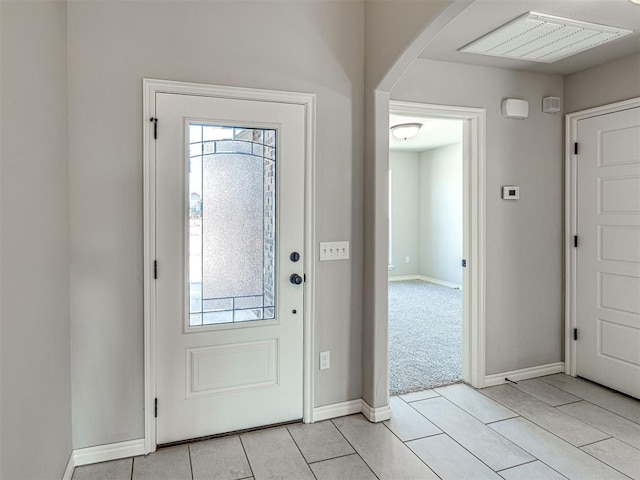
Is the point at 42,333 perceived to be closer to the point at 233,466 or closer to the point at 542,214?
the point at 233,466

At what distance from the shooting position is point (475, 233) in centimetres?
335

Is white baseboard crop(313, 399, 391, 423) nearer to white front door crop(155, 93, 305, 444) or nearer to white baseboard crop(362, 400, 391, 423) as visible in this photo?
white baseboard crop(362, 400, 391, 423)

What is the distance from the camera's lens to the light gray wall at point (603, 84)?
3115 millimetres

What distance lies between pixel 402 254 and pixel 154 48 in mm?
7113

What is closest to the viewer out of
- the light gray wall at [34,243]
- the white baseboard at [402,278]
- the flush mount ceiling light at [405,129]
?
the light gray wall at [34,243]

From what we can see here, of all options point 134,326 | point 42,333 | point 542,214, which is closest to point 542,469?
point 542,214

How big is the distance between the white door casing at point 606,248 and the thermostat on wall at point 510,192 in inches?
20.9

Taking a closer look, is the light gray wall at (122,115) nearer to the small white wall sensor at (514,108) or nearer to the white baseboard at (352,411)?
the white baseboard at (352,411)

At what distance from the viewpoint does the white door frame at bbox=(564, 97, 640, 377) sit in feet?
11.6

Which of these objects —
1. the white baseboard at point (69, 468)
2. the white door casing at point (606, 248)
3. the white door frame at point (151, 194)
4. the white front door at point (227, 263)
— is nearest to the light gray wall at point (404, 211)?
the white door casing at point (606, 248)

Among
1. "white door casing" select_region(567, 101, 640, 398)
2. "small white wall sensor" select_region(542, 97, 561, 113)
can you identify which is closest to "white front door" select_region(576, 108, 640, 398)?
"white door casing" select_region(567, 101, 640, 398)

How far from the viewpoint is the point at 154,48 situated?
91.7 inches

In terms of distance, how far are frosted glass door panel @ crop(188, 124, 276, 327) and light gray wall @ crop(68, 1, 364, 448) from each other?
0.30 metres

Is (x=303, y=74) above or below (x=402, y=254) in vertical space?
above
